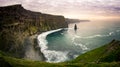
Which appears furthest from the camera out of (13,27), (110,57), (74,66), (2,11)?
(2,11)

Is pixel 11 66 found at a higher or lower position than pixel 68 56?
higher

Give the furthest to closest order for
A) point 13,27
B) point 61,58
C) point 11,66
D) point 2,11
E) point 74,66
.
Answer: point 2,11 < point 13,27 < point 61,58 < point 74,66 < point 11,66

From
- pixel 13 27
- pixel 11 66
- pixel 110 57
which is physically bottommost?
pixel 13 27

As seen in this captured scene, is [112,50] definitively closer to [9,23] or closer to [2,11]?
[9,23]

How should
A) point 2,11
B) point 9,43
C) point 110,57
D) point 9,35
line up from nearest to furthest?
point 110,57, point 9,43, point 9,35, point 2,11

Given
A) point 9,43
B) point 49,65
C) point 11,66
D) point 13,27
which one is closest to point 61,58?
point 9,43

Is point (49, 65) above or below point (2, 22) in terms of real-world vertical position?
above

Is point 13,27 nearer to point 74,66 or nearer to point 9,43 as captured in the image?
point 9,43

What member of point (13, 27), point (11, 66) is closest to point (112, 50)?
point (11, 66)

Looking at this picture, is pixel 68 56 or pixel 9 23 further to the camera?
pixel 9 23
